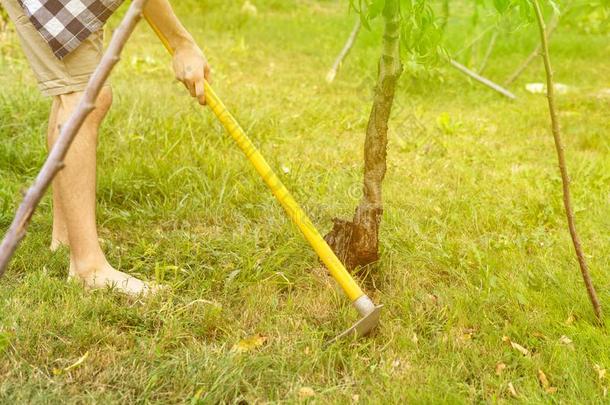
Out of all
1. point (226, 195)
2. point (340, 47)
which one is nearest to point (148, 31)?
point (340, 47)

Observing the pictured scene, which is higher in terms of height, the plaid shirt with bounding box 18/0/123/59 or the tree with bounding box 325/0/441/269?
the plaid shirt with bounding box 18/0/123/59

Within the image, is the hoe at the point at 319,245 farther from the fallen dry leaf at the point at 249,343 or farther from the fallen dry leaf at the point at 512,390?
the fallen dry leaf at the point at 512,390

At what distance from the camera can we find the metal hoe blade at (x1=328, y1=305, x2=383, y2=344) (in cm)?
208

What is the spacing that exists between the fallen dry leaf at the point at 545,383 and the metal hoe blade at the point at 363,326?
476 mm

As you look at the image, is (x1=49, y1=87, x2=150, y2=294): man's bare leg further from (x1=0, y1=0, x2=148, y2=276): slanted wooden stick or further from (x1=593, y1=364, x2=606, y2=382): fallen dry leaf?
(x1=593, y1=364, x2=606, y2=382): fallen dry leaf

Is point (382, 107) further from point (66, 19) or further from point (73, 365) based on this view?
point (73, 365)

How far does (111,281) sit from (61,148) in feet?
3.92

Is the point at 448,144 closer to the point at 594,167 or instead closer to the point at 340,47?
the point at 594,167

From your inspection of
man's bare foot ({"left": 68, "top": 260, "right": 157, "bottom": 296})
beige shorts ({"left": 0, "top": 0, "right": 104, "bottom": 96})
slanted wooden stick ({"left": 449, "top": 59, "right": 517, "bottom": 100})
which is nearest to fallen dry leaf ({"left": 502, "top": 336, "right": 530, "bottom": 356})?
man's bare foot ({"left": 68, "top": 260, "right": 157, "bottom": 296})

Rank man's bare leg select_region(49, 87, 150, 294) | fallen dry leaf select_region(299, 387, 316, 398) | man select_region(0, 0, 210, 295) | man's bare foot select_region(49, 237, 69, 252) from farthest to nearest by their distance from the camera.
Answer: man's bare foot select_region(49, 237, 69, 252) → man's bare leg select_region(49, 87, 150, 294) → man select_region(0, 0, 210, 295) → fallen dry leaf select_region(299, 387, 316, 398)

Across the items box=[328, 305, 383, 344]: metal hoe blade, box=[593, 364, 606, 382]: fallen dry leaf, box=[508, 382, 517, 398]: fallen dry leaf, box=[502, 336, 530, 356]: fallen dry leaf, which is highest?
box=[328, 305, 383, 344]: metal hoe blade

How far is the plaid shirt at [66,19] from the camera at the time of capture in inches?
82.7

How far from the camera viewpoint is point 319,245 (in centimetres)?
218

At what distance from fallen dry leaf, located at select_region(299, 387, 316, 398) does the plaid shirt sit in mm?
1233
